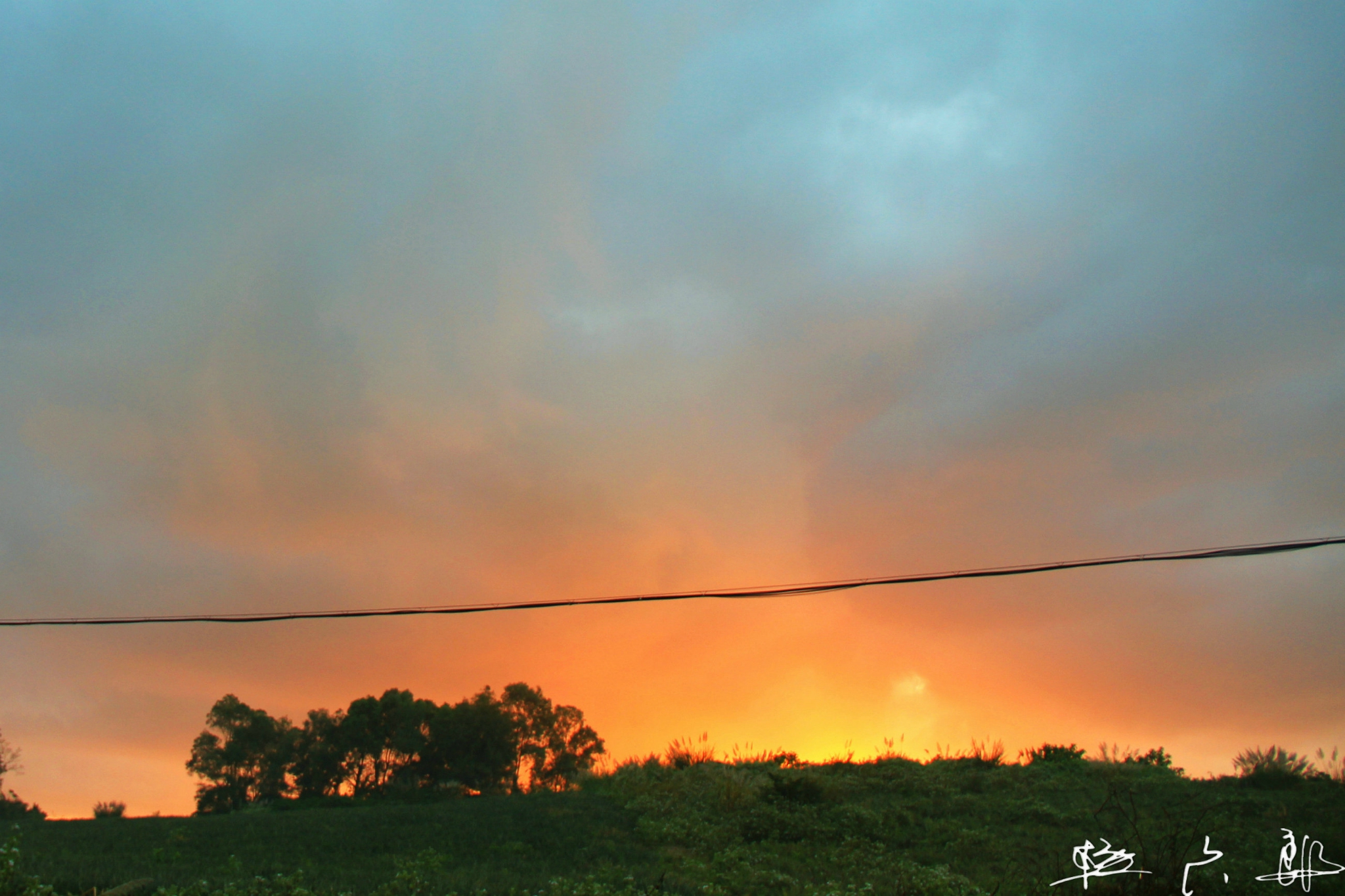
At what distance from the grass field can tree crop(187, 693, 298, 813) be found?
37101 millimetres

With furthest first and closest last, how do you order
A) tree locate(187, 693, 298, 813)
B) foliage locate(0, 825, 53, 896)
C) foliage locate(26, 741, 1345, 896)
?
tree locate(187, 693, 298, 813), foliage locate(26, 741, 1345, 896), foliage locate(0, 825, 53, 896)

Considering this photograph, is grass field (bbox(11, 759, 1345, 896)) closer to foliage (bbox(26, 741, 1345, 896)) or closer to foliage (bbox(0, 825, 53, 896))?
foliage (bbox(26, 741, 1345, 896))

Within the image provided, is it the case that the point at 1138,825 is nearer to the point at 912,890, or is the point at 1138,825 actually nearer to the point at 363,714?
the point at 912,890

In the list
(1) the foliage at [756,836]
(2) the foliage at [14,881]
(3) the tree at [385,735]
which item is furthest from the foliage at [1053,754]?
(3) the tree at [385,735]

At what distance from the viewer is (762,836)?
70.6 ft

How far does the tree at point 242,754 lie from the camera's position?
60656 mm

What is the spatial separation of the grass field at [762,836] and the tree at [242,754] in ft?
122

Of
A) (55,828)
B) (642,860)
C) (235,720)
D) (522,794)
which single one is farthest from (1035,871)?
(235,720)

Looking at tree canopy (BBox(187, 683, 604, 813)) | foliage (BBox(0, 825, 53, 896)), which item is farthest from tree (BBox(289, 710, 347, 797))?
foliage (BBox(0, 825, 53, 896))

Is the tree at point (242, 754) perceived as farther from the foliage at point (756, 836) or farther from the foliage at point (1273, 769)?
the foliage at point (1273, 769)

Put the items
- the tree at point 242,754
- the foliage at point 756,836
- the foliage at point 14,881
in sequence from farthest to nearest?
the tree at point 242,754, the foliage at point 756,836, the foliage at point 14,881

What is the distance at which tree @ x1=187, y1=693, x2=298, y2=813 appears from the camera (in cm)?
6066

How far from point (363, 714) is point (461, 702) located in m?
6.65

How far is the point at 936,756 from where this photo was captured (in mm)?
31188
